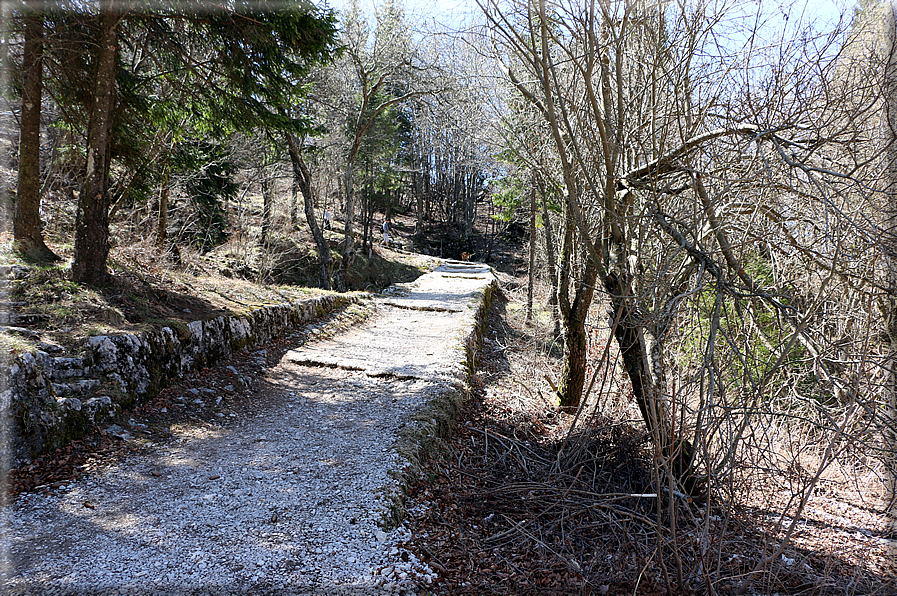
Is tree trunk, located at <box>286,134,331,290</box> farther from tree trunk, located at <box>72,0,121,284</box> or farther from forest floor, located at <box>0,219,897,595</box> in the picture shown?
tree trunk, located at <box>72,0,121,284</box>

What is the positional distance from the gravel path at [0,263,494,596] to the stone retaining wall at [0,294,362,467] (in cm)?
46

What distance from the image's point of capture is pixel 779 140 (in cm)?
→ 310

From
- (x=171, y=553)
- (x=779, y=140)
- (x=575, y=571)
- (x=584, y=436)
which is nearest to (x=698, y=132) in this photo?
(x=779, y=140)

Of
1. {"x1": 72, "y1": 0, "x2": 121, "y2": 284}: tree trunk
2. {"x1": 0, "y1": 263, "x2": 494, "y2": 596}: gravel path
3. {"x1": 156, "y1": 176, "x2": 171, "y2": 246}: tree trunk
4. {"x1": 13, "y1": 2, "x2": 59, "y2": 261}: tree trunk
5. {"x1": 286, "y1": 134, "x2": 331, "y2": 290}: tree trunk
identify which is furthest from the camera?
{"x1": 286, "y1": 134, "x2": 331, "y2": 290}: tree trunk

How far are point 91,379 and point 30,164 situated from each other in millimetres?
3424

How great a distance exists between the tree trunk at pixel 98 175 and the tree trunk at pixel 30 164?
2.19ft

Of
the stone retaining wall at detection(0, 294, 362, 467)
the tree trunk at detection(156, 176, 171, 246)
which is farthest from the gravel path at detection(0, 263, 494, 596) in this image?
the tree trunk at detection(156, 176, 171, 246)

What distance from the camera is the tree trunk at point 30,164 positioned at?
5504mm

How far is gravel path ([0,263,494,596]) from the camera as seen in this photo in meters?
2.71

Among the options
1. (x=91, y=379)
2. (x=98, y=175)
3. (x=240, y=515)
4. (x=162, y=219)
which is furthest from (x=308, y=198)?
(x=240, y=515)

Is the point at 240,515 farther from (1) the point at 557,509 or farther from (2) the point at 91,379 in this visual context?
(1) the point at 557,509

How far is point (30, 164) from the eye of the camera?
19.3 feet

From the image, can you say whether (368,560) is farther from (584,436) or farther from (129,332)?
(129,332)

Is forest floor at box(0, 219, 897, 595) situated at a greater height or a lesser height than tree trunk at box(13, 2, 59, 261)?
lesser
